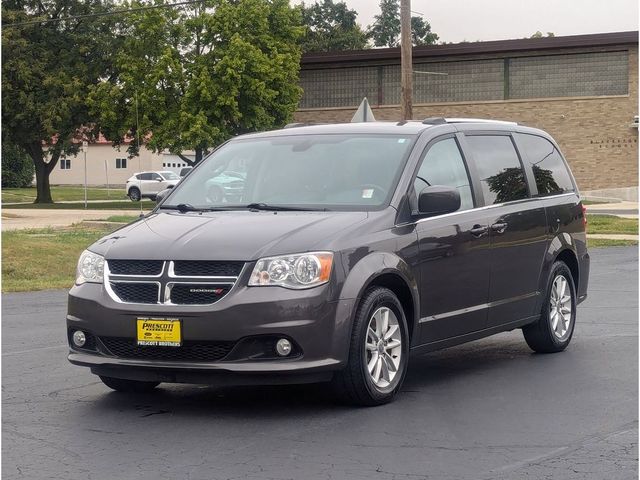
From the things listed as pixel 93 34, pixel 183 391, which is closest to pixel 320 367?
pixel 183 391

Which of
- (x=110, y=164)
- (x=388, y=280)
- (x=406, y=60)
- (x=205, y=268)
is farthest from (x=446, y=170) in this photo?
(x=110, y=164)

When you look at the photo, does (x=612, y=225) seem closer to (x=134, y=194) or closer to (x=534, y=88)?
(x=534, y=88)

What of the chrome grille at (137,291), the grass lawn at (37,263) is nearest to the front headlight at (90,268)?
the chrome grille at (137,291)

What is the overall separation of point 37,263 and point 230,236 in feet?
43.6

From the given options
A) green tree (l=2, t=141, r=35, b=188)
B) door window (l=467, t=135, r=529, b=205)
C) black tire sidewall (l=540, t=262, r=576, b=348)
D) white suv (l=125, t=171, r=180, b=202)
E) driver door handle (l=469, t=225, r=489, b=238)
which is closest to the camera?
driver door handle (l=469, t=225, r=489, b=238)

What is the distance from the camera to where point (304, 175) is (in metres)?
8.48

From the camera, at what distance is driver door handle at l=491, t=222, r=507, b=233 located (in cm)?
902

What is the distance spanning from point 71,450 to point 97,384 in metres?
2.16

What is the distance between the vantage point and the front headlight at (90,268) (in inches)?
301

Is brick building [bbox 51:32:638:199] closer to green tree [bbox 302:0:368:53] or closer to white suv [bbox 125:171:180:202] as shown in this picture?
white suv [bbox 125:171:180:202]

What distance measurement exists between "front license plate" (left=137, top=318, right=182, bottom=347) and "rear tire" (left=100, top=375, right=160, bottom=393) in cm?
93

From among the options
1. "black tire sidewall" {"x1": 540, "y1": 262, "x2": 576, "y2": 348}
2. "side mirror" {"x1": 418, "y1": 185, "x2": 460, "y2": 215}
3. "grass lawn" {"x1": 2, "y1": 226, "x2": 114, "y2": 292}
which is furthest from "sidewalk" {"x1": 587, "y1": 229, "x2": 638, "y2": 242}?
"side mirror" {"x1": 418, "y1": 185, "x2": 460, "y2": 215}

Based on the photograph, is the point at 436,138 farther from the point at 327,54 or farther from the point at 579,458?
the point at 327,54

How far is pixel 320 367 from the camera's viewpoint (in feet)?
23.6
